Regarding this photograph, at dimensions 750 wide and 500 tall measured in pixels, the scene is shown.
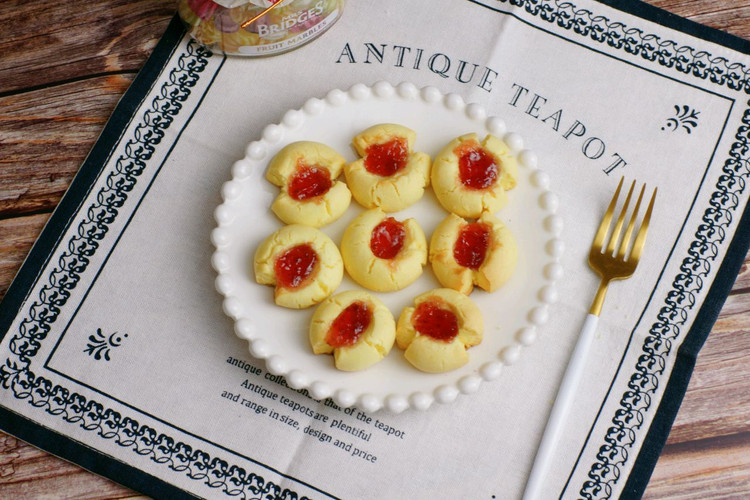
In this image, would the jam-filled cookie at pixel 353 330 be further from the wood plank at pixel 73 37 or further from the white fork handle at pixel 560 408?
the wood plank at pixel 73 37

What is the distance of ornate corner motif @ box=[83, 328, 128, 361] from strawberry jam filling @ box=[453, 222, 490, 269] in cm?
65

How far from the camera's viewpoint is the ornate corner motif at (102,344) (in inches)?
49.2

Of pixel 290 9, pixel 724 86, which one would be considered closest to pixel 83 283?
pixel 290 9

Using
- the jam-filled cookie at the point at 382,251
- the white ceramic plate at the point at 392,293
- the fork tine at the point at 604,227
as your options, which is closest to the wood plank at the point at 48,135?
the white ceramic plate at the point at 392,293

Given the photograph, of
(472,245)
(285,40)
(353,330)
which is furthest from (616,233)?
(285,40)

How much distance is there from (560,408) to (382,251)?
0.43 meters

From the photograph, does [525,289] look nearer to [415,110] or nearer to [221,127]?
[415,110]

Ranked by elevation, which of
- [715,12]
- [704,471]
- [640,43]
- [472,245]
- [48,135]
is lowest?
[704,471]

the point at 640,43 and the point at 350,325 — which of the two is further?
the point at 640,43

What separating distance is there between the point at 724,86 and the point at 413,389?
943 mm

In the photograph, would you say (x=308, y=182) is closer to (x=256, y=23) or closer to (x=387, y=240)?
(x=387, y=240)

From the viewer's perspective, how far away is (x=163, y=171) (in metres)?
1.35

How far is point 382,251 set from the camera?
1.18 metres

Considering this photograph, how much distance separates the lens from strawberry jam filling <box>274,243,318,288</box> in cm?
115
